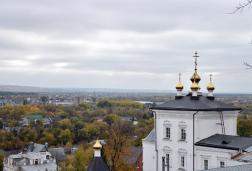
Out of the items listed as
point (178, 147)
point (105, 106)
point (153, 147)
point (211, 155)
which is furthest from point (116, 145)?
point (105, 106)

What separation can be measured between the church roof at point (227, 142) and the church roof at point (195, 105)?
1.46 m

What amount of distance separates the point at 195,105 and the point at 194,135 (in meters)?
1.48

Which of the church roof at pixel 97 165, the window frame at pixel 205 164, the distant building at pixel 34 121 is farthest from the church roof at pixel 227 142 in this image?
the distant building at pixel 34 121

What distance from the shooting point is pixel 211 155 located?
22.2m

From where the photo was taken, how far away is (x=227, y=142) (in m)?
21.9

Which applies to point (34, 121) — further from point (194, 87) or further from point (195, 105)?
point (195, 105)

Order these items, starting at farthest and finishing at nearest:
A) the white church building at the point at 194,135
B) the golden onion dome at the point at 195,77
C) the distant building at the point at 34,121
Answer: the distant building at the point at 34,121 → the golden onion dome at the point at 195,77 → the white church building at the point at 194,135

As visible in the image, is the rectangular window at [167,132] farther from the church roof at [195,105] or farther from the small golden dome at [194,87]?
the small golden dome at [194,87]

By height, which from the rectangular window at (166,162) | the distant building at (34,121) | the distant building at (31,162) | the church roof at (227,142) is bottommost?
the distant building at (31,162)

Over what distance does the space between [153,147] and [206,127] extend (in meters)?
3.49

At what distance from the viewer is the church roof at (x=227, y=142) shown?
21.1 metres

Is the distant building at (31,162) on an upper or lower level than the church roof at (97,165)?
lower

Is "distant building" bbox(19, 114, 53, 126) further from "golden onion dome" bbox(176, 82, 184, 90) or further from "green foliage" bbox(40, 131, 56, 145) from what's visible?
"golden onion dome" bbox(176, 82, 184, 90)

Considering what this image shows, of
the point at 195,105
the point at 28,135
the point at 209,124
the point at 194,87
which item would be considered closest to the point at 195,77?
the point at 194,87
